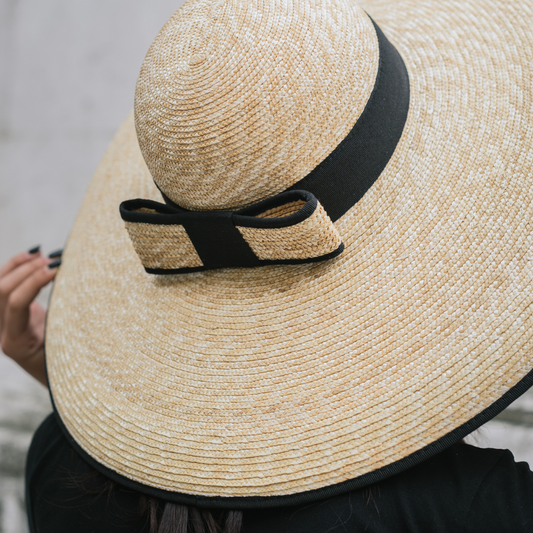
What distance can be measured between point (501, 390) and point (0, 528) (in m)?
1.33

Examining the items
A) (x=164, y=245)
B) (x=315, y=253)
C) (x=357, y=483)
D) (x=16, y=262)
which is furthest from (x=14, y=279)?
(x=357, y=483)

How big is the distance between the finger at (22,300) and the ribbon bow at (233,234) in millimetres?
374

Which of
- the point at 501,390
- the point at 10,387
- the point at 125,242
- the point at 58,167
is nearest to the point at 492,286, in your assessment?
the point at 501,390

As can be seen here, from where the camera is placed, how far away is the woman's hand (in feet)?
3.40

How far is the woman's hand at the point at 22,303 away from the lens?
1.04 metres

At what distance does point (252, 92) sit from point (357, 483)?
1.60 feet

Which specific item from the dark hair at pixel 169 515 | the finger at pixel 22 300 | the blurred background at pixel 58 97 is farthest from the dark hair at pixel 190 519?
the blurred background at pixel 58 97

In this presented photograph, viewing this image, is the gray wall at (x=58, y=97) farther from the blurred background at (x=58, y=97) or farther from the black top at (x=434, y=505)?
the black top at (x=434, y=505)

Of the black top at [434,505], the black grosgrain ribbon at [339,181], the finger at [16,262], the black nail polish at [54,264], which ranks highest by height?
the black grosgrain ribbon at [339,181]

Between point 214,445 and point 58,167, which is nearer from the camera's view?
point 214,445

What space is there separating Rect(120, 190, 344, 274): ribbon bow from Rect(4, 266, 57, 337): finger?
0.37m

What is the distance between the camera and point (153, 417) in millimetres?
717

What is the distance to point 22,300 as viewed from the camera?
103 centimetres

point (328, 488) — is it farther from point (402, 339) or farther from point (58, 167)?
point (58, 167)
